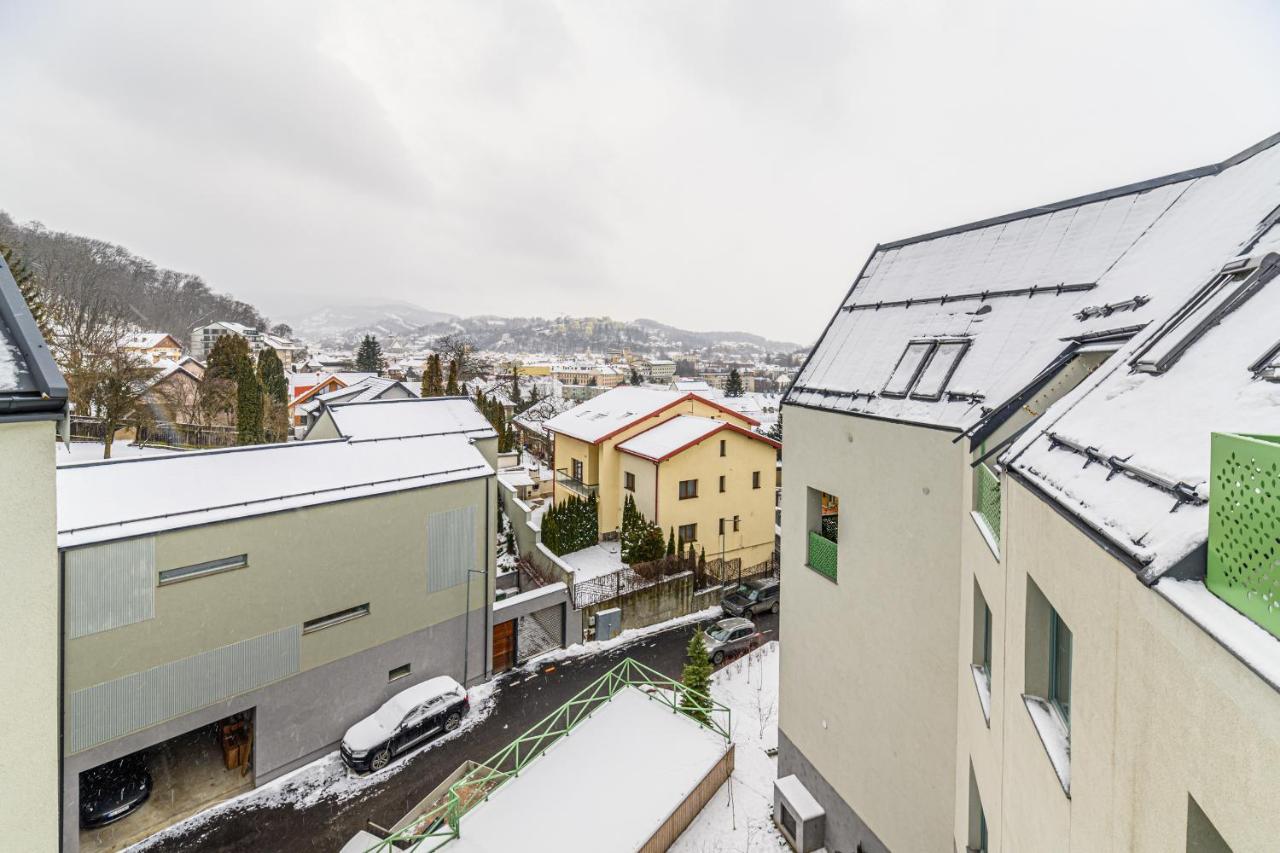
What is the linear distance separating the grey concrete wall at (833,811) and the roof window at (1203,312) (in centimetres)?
758

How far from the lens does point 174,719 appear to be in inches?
390

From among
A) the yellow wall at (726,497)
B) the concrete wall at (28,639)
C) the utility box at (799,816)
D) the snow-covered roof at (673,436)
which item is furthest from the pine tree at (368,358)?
the concrete wall at (28,639)

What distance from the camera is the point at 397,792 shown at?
35.4 ft

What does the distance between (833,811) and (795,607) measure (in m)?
3.12

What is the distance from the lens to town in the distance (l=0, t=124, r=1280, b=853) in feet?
7.56

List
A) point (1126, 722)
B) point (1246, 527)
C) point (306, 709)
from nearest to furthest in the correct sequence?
point (1246, 527) → point (1126, 722) → point (306, 709)

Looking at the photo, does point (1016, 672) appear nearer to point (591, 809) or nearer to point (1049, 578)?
point (1049, 578)

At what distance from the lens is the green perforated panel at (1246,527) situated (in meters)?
1.51

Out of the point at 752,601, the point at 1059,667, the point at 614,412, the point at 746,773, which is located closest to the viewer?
the point at 1059,667

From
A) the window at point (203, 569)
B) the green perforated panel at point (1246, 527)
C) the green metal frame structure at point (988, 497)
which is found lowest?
the window at point (203, 569)

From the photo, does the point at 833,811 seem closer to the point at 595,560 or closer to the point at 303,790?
the point at 303,790

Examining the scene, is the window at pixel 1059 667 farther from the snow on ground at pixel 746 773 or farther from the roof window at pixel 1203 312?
the snow on ground at pixel 746 773

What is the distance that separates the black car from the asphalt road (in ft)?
3.07

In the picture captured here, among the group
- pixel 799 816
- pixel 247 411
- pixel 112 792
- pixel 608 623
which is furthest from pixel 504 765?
pixel 247 411
